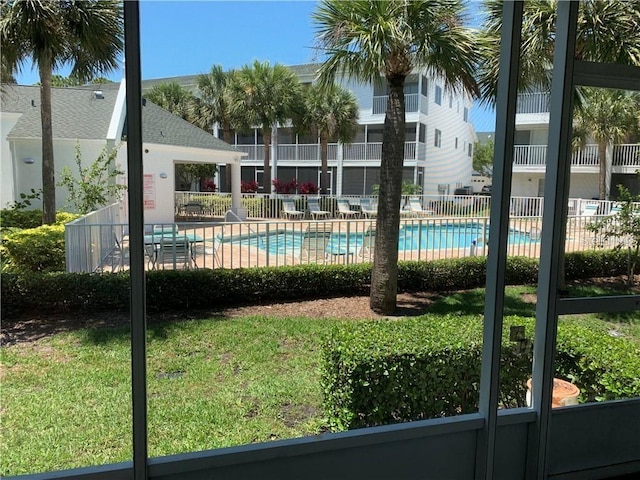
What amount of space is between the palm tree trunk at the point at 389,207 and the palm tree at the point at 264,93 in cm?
1266

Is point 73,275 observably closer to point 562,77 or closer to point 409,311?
point 409,311

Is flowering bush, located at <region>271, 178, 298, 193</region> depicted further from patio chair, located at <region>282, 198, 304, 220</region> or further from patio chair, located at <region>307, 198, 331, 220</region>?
patio chair, located at <region>282, 198, 304, 220</region>

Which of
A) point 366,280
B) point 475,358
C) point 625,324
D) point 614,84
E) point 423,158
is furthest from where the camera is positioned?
point 423,158

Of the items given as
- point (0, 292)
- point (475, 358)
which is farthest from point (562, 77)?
point (0, 292)

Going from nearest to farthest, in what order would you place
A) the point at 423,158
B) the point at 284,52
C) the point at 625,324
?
the point at 625,324
the point at 284,52
the point at 423,158

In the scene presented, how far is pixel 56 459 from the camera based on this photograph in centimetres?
270

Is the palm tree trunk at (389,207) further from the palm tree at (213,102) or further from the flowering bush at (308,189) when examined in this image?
the palm tree at (213,102)

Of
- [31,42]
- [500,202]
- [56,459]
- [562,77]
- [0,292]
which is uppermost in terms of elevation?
[31,42]

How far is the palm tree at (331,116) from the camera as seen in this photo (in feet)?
61.4

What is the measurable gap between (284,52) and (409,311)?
48.2ft

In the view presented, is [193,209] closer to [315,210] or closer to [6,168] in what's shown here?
[315,210]

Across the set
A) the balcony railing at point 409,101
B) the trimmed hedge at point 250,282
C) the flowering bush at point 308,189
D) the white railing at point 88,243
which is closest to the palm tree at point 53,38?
the white railing at point 88,243

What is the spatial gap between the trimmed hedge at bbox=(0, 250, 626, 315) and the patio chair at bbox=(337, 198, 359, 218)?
10.0 metres

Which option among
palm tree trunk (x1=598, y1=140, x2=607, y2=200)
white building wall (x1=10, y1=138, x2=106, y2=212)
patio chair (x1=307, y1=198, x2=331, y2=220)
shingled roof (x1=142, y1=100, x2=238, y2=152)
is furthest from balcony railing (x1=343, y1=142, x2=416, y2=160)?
palm tree trunk (x1=598, y1=140, x2=607, y2=200)
